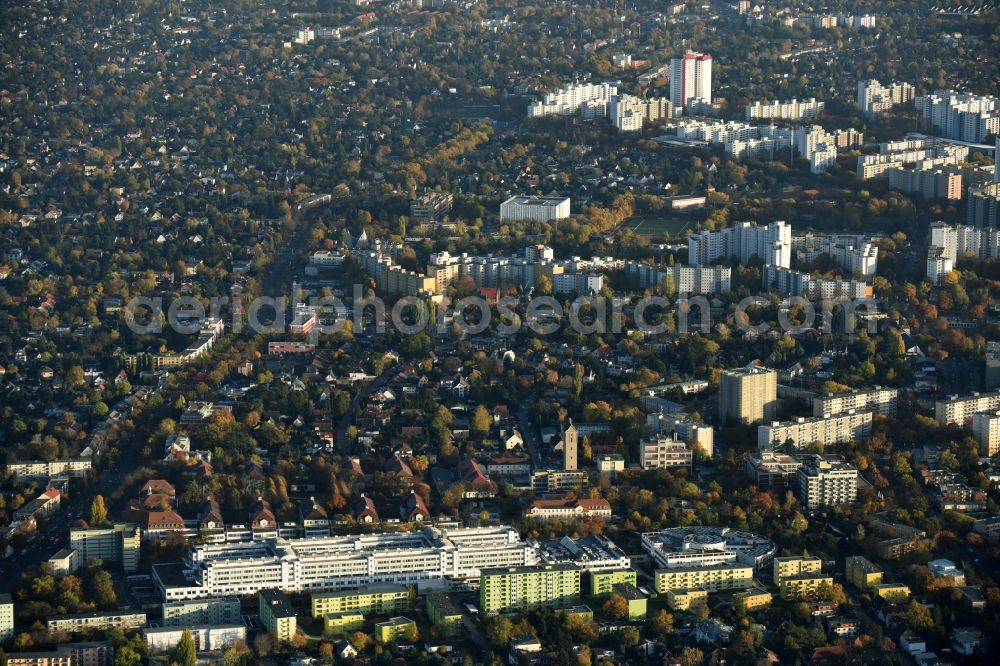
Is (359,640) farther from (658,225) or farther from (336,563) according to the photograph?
(658,225)

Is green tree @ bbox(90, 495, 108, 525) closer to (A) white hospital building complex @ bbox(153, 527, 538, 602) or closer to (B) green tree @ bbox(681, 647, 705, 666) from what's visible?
(A) white hospital building complex @ bbox(153, 527, 538, 602)

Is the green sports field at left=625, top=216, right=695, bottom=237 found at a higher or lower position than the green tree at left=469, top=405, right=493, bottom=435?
higher

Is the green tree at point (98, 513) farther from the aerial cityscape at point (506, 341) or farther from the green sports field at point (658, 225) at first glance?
the green sports field at point (658, 225)

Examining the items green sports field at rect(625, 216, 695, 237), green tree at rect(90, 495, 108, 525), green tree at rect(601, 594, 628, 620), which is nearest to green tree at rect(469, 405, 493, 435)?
green tree at rect(90, 495, 108, 525)

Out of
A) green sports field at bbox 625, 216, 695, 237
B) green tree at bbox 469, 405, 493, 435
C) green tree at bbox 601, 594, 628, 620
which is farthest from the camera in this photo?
green sports field at bbox 625, 216, 695, 237

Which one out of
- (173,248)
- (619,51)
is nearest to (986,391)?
(173,248)

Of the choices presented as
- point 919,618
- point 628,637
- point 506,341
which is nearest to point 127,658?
point 628,637
